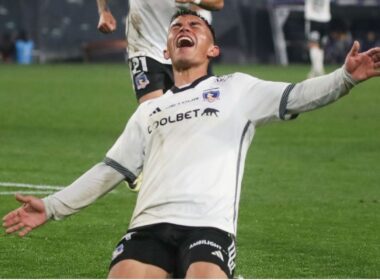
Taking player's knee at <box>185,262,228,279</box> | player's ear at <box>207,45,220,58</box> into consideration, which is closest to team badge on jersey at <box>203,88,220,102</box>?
player's ear at <box>207,45,220,58</box>

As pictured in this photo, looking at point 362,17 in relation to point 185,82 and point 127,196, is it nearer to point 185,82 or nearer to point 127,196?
point 127,196

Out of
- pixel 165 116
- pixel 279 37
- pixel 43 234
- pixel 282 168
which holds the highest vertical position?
pixel 165 116

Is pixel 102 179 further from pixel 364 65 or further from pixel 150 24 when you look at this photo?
pixel 150 24

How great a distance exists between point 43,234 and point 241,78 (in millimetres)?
3869

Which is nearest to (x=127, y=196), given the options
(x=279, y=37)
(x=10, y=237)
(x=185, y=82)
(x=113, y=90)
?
(x=10, y=237)

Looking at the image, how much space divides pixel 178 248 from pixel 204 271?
13.1 inches

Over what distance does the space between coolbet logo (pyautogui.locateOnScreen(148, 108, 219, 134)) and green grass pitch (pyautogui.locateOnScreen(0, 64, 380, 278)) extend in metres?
1.98

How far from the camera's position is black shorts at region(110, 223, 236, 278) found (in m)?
7.08

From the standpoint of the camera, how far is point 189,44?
778 cm

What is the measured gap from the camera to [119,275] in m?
7.10

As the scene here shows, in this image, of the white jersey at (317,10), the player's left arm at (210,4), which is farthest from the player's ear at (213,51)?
the white jersey at (317,10)

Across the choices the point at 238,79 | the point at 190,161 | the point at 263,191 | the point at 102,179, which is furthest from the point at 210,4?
the point at 190,161

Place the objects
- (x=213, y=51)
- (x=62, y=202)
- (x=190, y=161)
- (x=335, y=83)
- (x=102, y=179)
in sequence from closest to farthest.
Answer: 1. (x=335, y=83)
2. (x=190, y=161)
3. (x=62, y=202)
4. (x=102, y=179)
5. (x=213, y=51)

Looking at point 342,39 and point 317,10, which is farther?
point 342,39
